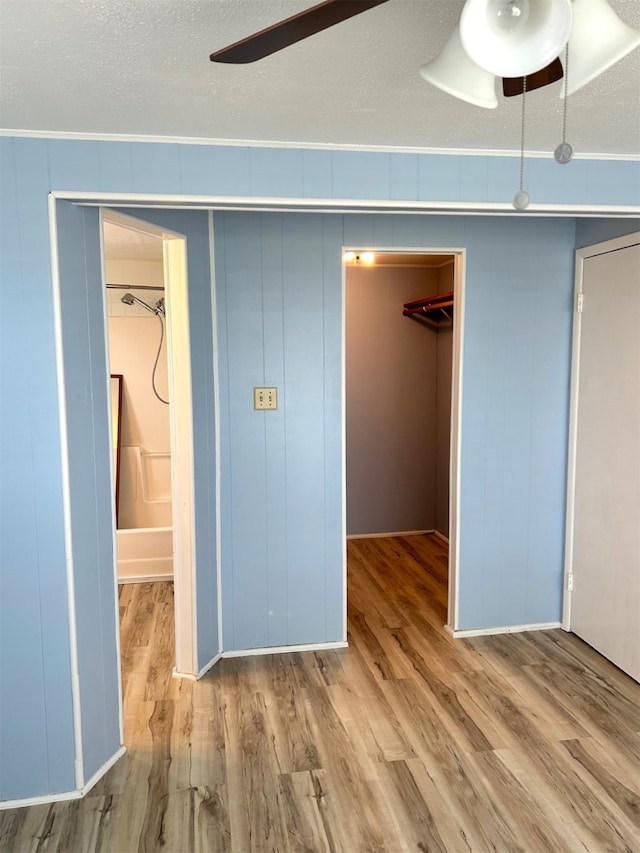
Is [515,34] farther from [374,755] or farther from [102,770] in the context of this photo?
[102,770]

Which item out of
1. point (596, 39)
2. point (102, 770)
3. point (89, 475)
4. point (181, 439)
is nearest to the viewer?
point (596, 39)

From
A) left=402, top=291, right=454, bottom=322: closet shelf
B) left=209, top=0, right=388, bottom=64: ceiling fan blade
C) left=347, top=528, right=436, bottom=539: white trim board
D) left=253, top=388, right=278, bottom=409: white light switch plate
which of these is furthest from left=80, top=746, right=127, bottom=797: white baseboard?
left=402, top=291, right=454, bottom=322: closet shelf

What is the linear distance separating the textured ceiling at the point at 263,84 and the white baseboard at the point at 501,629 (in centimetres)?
234

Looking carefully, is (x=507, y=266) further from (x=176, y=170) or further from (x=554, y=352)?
(x=176, y=170)

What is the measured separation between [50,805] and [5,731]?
30 centimetres

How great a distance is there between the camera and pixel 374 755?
→ 7.58 ft

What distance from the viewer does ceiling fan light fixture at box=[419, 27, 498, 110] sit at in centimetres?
122

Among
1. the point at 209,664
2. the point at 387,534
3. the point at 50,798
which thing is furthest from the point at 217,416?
the point at 387,534

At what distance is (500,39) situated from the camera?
3.49 ft

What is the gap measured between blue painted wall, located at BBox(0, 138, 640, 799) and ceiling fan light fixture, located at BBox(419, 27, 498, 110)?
77 centimetres

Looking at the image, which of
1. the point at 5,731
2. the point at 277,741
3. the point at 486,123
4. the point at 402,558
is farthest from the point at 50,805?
the point at 402,558

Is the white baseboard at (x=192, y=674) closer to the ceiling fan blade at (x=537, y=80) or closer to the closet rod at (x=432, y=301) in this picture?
the ceiling fan blade at (x=537, y=80)

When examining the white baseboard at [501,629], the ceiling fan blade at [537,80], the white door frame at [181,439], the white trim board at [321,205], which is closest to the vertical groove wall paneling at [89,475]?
the white trim board at [321,205]

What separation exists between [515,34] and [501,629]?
291cm
